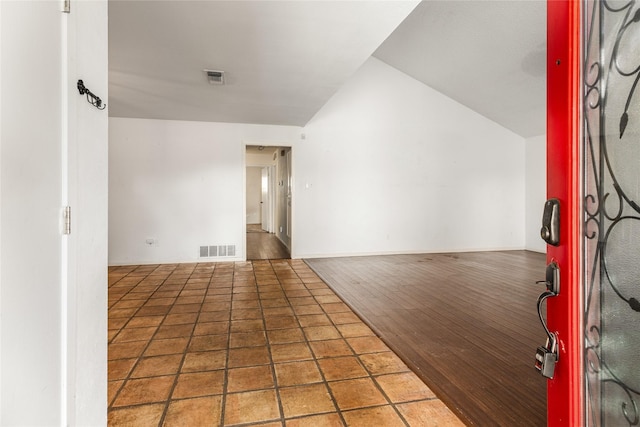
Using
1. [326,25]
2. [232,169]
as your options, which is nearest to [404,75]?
[232,169]

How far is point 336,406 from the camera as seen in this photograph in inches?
65.7

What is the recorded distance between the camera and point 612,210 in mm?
677

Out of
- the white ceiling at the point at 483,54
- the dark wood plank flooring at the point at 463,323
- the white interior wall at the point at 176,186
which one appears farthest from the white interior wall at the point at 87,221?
the white ceiling at the point at 483,54

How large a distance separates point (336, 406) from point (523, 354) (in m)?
1.47

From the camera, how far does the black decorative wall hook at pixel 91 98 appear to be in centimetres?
115

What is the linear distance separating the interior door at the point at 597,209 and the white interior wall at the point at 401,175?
5120mm

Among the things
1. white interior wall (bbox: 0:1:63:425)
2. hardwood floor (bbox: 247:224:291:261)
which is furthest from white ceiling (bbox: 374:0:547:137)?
white interior wall (bbox: 0:1:63:425)

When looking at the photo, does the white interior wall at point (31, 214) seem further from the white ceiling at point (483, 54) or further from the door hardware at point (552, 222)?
the white ceiling at point (483, 54)

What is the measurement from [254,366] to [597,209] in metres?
2.02

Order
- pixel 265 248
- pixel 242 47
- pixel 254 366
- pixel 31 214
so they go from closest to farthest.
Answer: pixel 31 214 → pixel 254 366 → pixel 242 47 → pixel 265 248

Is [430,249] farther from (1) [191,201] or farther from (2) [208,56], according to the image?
(2) [208,56]

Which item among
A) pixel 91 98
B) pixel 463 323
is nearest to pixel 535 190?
pixel 463 323

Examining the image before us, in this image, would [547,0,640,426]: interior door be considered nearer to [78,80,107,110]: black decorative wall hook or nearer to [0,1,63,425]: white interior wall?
[0,1,63,425]: white interior wall

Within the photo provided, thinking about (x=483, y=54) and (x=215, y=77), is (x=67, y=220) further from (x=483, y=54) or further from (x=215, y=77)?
(x=483, y=54)
